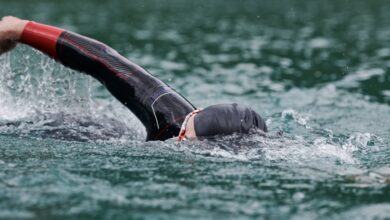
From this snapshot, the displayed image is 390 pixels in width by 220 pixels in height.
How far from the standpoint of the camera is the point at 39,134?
704 cm

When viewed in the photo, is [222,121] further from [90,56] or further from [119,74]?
[90,56]

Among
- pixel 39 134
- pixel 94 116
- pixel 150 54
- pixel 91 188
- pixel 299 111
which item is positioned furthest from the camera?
pixel 150 54

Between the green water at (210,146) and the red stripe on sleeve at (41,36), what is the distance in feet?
2.58

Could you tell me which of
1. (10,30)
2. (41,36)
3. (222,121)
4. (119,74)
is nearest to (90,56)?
(119,74)

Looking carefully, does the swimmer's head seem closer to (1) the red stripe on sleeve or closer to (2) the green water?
(2) the green water

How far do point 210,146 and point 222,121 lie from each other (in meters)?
0.26

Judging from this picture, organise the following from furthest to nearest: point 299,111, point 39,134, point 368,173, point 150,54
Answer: point 150,54 → point 299,111 → point 39,134 → point 368,173

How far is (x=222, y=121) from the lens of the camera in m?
6.43

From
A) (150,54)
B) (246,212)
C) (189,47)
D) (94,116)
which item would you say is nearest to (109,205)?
(246,212)

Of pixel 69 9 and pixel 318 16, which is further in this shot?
pixel 69 9

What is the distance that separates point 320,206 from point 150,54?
10.4 meters

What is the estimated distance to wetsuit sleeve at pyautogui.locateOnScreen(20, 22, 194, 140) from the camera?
672cm

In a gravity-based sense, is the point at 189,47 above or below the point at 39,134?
above

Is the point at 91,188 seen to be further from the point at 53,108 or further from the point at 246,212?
the point at 53,108
